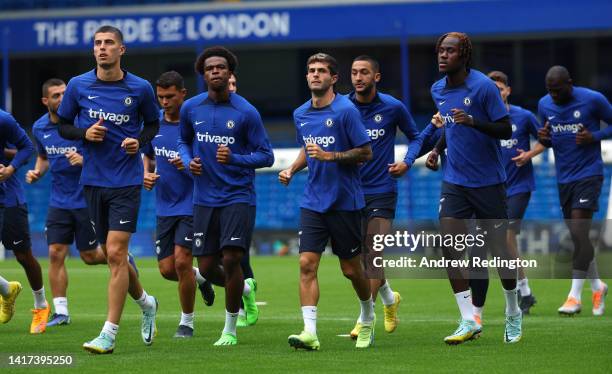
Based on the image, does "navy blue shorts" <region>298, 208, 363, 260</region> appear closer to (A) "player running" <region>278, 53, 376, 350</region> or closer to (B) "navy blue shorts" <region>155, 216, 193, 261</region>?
(A) "player running" <region>278, 53, 376, 350</region>

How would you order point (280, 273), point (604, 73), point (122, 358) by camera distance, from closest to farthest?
point (122, 358) → point (280, 273) → point (604, 73)

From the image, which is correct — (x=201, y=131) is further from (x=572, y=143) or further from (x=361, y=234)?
(x=572, y=143)

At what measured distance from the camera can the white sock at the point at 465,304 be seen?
36.0ft

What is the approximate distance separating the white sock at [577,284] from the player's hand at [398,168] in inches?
142

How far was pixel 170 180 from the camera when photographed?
41.3 feet

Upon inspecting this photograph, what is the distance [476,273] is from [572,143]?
3.19m

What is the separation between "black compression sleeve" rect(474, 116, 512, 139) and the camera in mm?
10656

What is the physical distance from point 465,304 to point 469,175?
3.50 feet

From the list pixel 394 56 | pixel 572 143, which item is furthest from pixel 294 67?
pixel 572 143

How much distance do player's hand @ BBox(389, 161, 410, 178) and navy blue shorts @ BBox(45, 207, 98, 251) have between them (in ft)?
13.2

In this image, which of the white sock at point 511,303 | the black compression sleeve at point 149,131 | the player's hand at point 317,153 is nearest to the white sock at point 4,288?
the black compression sleeve at point 149,131

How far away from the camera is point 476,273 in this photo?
11539 mm

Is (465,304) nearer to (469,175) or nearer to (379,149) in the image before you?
(469,175)

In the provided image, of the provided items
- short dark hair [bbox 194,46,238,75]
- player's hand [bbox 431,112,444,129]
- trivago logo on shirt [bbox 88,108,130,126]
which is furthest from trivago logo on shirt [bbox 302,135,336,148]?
trivago logo on shirt [bbox 88,108,130,126]
